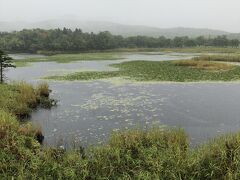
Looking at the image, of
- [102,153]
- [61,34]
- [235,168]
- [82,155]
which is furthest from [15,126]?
[61,34]

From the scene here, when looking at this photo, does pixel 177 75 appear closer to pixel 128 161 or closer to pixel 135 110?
pixel 135 110

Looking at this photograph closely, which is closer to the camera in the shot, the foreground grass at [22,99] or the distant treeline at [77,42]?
the foreground grass at [22,99]

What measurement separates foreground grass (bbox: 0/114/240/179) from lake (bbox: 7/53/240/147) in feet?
9.69

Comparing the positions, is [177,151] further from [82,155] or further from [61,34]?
[61,34]

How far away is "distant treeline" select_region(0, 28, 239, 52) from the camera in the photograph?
12935cm

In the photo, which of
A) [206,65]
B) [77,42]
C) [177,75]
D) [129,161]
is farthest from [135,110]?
[77,42]

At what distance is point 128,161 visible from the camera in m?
13.5

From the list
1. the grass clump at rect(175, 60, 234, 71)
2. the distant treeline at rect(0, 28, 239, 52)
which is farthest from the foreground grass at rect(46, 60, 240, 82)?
the distant treeline at rect(0, 28, 239, 52)

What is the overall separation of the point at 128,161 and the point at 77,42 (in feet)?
388

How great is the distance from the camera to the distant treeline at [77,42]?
129 m

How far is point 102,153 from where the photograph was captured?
13.9m

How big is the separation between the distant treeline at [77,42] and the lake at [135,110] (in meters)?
90.7

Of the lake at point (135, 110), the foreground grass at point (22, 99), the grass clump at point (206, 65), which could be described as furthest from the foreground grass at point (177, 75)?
the foreground grass at point (22, 99)

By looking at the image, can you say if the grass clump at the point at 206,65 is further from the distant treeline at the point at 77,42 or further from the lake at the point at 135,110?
the distant treeline at the point at 77,42
